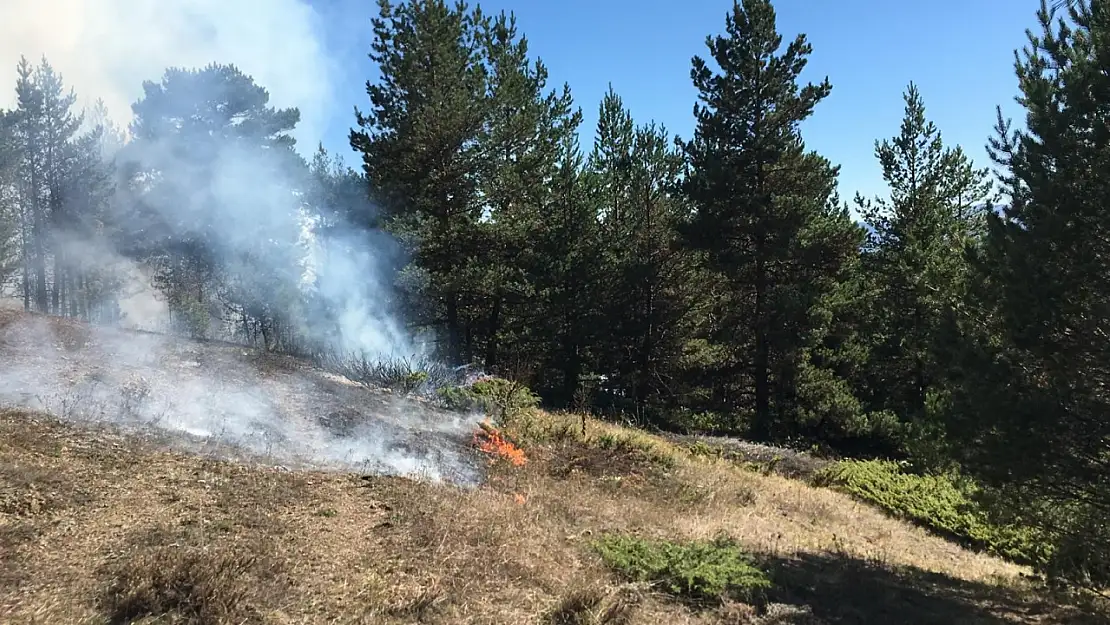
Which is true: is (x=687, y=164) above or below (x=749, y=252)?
above

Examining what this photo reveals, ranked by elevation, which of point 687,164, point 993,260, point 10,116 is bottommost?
point 993,260

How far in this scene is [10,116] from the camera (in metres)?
23.1

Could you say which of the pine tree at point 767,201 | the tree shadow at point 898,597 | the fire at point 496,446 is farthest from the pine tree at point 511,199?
the tree shadow at point 898,597

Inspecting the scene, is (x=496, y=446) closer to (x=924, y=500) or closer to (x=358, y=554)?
(x=358, y=554)

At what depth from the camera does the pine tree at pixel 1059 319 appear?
5.32m

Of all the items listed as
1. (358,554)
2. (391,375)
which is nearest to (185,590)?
(358,554)

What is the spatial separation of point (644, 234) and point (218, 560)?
16.2 metres

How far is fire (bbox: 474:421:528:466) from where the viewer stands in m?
8.32

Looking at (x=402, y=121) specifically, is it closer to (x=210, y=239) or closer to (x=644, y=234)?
(x=210, y=239)

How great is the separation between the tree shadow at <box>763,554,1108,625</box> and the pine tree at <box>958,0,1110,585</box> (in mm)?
613

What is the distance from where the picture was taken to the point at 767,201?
1736 centimetres

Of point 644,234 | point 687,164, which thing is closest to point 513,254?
point 644,234

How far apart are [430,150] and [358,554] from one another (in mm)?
13991

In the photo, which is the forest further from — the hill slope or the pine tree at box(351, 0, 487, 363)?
the hill slope
